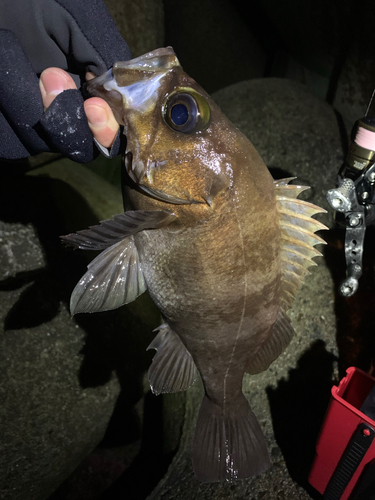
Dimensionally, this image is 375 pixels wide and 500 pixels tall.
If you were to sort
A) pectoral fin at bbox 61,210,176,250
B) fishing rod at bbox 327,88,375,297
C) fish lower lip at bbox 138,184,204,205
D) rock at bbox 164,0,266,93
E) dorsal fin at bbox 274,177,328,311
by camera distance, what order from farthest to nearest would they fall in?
rock at bbox 164,0,266,93 → fishing rod at bbox 327,88,375,297 → dorsal fin at bbox 274,177,328,311 → fish lower lip at bbox 138,184,204,205 → pectoral fin at bbox 61,210,176,250

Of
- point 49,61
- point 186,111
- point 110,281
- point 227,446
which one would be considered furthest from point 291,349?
point 49,61

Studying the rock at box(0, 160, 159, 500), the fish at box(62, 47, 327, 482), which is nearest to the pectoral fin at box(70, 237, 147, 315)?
the fish at box(62, 47, 327, 482)

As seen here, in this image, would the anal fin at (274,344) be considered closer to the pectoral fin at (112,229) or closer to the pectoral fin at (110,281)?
the pectoral fin at (110,281)

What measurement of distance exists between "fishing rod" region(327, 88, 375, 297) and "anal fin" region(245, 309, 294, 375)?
0.37 m

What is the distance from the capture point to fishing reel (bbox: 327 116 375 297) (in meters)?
1.50

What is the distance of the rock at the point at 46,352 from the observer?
2084 mm

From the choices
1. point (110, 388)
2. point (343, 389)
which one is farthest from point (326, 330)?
point (110, 388)

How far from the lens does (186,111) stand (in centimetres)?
114

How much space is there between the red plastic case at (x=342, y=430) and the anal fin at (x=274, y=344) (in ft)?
0.91

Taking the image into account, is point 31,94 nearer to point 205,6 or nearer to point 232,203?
point 232,203

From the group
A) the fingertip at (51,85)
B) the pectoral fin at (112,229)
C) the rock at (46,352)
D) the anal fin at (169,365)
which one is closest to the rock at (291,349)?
the rock at (46,352)

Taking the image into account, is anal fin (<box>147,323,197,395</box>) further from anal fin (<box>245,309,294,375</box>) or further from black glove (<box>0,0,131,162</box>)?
black glove (<box>0,0,131,162</box>)

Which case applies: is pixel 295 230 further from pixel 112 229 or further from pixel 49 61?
pixel 49 61

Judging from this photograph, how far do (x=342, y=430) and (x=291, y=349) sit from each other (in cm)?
69
